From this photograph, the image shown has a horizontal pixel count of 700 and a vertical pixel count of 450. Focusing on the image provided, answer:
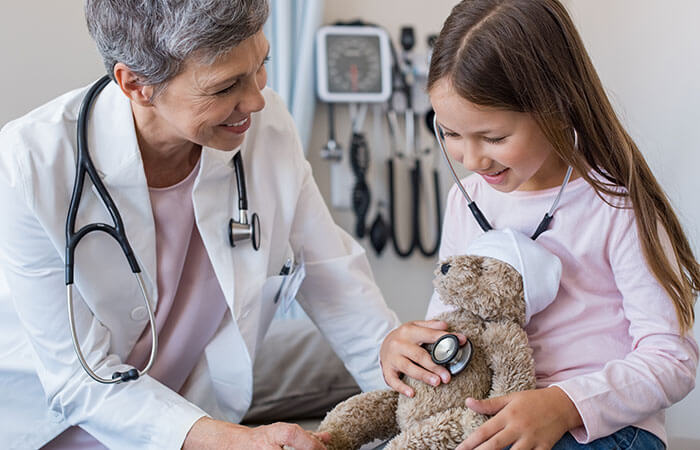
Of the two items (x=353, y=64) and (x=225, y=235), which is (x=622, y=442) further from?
(x=353, y=64)

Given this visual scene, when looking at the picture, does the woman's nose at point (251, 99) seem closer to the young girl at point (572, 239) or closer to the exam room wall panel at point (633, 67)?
the young girl at point (572, 239)

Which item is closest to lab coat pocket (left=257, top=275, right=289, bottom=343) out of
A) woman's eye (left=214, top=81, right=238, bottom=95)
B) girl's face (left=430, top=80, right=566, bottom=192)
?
woman's eye (left=214, top=81, right=238, bottom=95)

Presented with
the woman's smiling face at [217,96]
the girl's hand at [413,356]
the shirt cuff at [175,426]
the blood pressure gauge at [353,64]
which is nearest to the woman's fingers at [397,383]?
the girl's hand at [413,356]

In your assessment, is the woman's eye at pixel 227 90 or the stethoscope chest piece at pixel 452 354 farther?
the woman's eye at pixel 227 90

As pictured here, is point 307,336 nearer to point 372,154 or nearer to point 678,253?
point 372,154

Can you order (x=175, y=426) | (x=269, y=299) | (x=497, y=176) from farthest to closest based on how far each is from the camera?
(x=269, y=299)
(x=175, y=426)
(x=497, y=176)

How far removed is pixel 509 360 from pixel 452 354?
0.25 ft

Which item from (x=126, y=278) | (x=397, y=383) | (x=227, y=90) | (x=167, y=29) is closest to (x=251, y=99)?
(x=227, y=90)

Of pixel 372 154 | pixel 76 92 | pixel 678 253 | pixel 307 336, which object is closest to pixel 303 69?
pixel 372 154

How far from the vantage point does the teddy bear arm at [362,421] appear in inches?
41.3

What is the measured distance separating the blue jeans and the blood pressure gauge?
4.77 ft

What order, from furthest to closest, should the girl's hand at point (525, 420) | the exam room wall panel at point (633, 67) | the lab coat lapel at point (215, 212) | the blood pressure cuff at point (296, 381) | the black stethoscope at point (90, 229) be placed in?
the blood pressure cuff at point (296, 381) → the exam room wall panel at point (633, 67) → the lab coat lapel at point (215, 212) → the black stethoscope at point (90, 229) → the girl's hand at point (525, 420)

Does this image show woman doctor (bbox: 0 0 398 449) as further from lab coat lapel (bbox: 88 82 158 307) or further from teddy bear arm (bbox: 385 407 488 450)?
teddy bear arm (bbox: 385 407 488 450)

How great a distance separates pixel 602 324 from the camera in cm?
104
